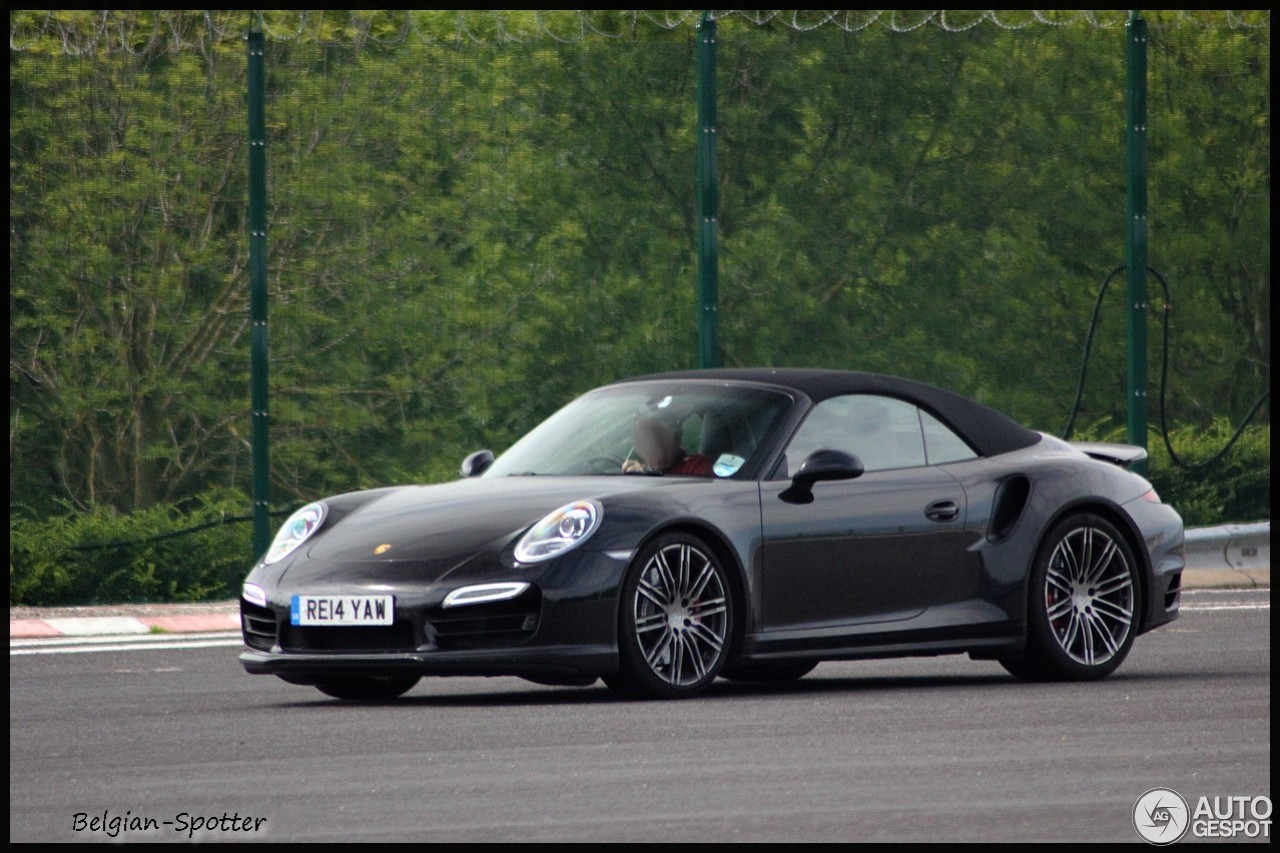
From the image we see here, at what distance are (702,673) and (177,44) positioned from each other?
764 cm

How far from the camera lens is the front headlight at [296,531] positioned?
1066 cm

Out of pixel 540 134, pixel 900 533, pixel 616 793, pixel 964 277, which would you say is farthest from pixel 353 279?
pixel 616 793

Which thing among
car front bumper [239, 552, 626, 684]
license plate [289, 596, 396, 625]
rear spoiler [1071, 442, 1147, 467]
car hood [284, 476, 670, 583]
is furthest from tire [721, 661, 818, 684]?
license plate [289, 596, 396, 625]

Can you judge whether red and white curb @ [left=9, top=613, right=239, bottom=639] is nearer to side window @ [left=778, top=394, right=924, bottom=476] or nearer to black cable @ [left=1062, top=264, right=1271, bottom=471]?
side window @ [left=778, top=394, right=924, bottom=476]

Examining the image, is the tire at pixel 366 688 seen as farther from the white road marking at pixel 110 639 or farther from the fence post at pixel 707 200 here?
the fence post at pixel 707 200

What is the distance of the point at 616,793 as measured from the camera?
768 cm

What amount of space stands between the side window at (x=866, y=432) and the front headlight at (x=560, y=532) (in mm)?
1118

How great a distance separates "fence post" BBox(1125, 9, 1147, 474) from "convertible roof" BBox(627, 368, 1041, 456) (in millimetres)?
7103

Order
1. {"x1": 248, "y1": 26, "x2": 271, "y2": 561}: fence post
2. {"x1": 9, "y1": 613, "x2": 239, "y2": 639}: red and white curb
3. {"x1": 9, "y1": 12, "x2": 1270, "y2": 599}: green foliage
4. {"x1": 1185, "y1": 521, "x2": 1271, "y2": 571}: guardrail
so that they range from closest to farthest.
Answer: {"x1": 9, "y1": 613, "x2": 239, "y2": 639}: red and white curb → {"x1": 9, "y1": 12, "x2": 1270, "y2": 599}: green foliage → {"x1": 248, "y1": 26, "x2": 271, "y2": 561}: fence post → {"x1": 1185, "y1": 521, "x2": 1271, "y2": 571}: guardrail

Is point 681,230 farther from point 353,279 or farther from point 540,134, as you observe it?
point 353,279

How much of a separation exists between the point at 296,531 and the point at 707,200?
23.8 ft

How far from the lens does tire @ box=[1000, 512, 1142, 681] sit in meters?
11.2

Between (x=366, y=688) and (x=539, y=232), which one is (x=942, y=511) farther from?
(x=539, y=232)

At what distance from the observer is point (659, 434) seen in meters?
11.1
